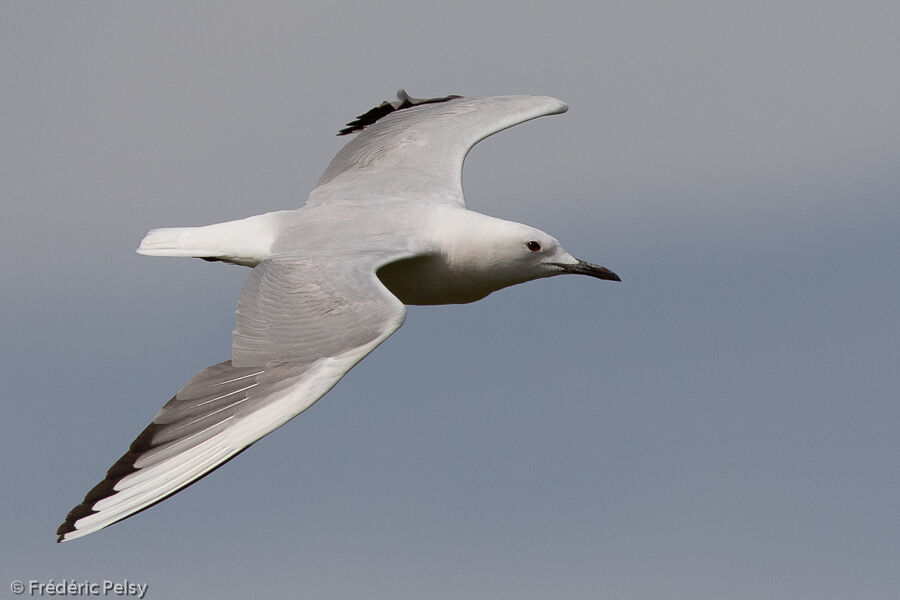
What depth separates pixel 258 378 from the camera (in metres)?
11.7

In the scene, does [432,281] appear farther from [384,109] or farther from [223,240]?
[384,109]

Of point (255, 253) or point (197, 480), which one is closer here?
point (197, 480)

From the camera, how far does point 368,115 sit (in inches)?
657

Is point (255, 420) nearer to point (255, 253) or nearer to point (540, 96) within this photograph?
point (255, 253)

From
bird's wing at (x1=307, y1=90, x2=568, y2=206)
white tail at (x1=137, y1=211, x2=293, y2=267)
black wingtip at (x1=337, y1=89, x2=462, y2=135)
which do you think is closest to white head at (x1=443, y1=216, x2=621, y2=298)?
bird's wing at (x1=307, y1=90, x2=568, y2=206)

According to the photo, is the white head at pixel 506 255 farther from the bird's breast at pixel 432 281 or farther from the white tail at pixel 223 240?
the white tail at pixel 223 240

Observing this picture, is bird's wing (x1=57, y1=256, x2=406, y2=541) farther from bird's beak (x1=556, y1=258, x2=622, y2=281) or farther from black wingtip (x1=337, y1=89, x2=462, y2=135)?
black wingtip (x1=337, y1=89, x2=462, y2=135)

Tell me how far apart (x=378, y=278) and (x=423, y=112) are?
3.78 metres

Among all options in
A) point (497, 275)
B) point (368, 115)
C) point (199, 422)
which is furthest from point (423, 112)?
point (199, 422)

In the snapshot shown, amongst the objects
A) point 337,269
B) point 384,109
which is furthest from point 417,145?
point 337,269

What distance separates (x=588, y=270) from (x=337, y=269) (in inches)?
101

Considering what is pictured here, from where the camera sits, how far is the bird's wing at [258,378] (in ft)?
36.3

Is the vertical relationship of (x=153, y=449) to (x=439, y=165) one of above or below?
below

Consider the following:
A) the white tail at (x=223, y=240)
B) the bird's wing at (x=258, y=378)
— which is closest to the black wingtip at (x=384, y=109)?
the white tail at (x=223, y=240)
